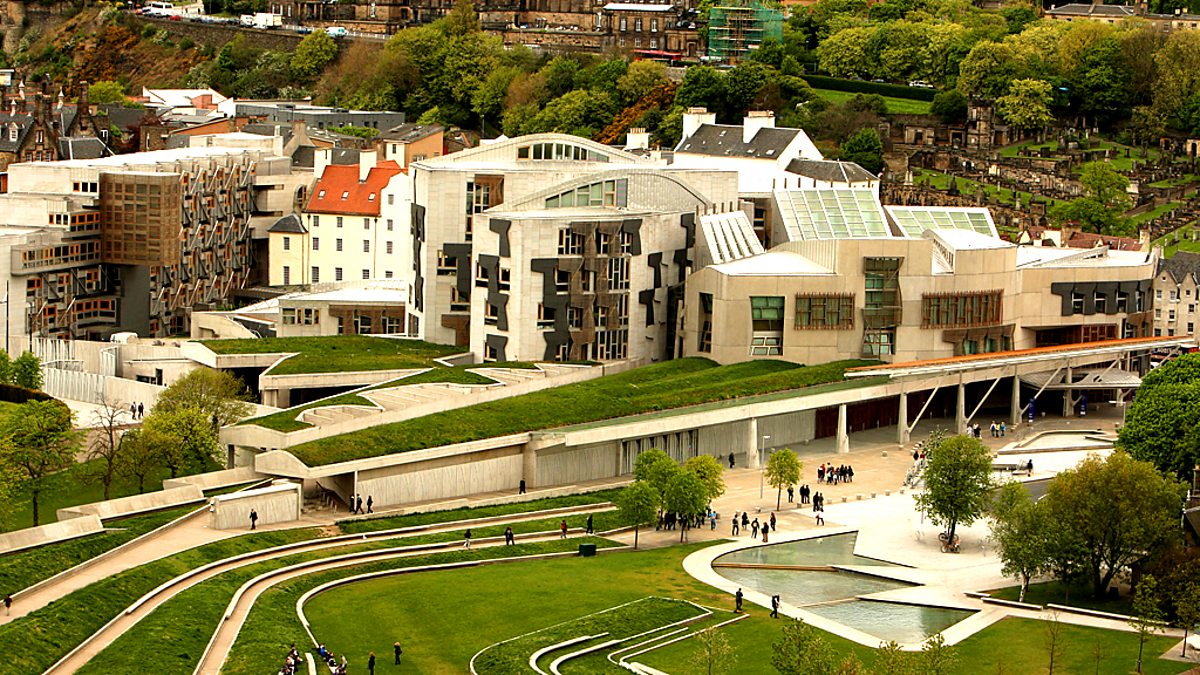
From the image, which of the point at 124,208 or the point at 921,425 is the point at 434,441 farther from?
the point at 124,208

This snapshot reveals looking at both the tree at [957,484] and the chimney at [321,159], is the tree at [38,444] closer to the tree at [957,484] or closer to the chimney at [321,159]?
the tree at [957,484]

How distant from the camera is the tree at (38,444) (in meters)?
96.2

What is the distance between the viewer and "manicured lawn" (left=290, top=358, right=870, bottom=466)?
10388 cm

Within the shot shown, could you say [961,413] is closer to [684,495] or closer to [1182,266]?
[684,495]

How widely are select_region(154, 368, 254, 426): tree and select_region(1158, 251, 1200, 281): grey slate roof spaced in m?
63.6

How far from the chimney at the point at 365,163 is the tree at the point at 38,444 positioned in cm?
4879

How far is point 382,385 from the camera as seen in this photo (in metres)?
116

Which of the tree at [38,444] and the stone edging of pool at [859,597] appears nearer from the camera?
the stone edging of pool at [859,597]

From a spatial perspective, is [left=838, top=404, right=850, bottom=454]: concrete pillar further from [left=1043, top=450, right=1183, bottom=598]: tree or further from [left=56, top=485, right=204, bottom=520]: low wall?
[left=56, top=485, right=204, bottom=520]: low wall

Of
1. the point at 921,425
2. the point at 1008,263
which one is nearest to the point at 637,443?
the point at 921,425

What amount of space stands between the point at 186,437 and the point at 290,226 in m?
48.8

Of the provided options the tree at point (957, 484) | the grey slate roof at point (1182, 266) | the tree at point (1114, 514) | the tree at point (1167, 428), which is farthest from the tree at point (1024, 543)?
the grey slate roof at point (1182, 266)

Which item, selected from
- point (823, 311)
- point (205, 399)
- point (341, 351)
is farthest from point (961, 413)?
point (205, 399)

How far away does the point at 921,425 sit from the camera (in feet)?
414
